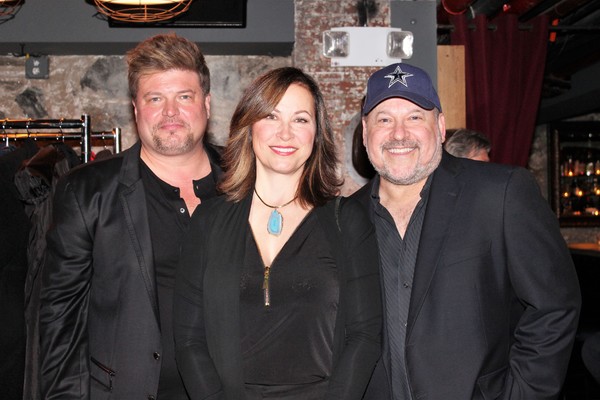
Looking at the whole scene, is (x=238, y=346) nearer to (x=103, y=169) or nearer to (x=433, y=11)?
A: (x=103, y=169)

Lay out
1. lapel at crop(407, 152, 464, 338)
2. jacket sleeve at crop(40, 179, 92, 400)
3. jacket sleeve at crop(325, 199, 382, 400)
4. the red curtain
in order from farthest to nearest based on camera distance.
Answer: the red curtain
jacket sleeve at crop(40, 179, 92, 400)
lapel at crop(407, 152, 464, 338)
jacket sleeve at crop(325, 199, 382, 400)

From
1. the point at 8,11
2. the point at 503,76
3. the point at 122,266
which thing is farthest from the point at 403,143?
the point at 503,76

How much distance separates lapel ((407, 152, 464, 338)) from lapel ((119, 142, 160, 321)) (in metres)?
0.92

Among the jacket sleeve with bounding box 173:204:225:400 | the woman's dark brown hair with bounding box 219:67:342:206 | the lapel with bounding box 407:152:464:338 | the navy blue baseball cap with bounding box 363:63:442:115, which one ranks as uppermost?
the navy blue baseball cap with bounding box 363:63:442:115

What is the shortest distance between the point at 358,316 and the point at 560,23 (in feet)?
19.4

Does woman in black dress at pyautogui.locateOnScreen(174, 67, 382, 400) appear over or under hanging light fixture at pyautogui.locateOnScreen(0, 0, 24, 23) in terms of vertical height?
under

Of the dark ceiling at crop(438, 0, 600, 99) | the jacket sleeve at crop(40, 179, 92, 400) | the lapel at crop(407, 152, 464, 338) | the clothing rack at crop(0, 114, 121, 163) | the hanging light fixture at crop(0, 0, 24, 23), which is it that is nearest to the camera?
the lapel at crop(407, 152, 464, 338)

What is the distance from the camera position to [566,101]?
31.2ft

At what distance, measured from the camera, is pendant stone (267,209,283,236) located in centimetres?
223

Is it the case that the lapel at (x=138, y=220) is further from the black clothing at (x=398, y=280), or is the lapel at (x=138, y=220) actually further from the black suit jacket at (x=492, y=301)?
the black suit jacket at (x=492, y=301)

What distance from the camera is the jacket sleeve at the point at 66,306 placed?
2455mm

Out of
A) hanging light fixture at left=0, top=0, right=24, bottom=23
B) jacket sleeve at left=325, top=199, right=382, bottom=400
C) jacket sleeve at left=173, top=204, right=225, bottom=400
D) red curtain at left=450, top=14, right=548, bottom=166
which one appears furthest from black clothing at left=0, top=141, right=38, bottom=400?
red curtain at left=450, top=14, right=548, bottom=166

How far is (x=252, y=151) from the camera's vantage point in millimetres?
2391

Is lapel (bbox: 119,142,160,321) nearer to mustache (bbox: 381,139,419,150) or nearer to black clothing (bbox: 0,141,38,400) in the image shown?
black clothing (bbox: 0,141,38,400)
